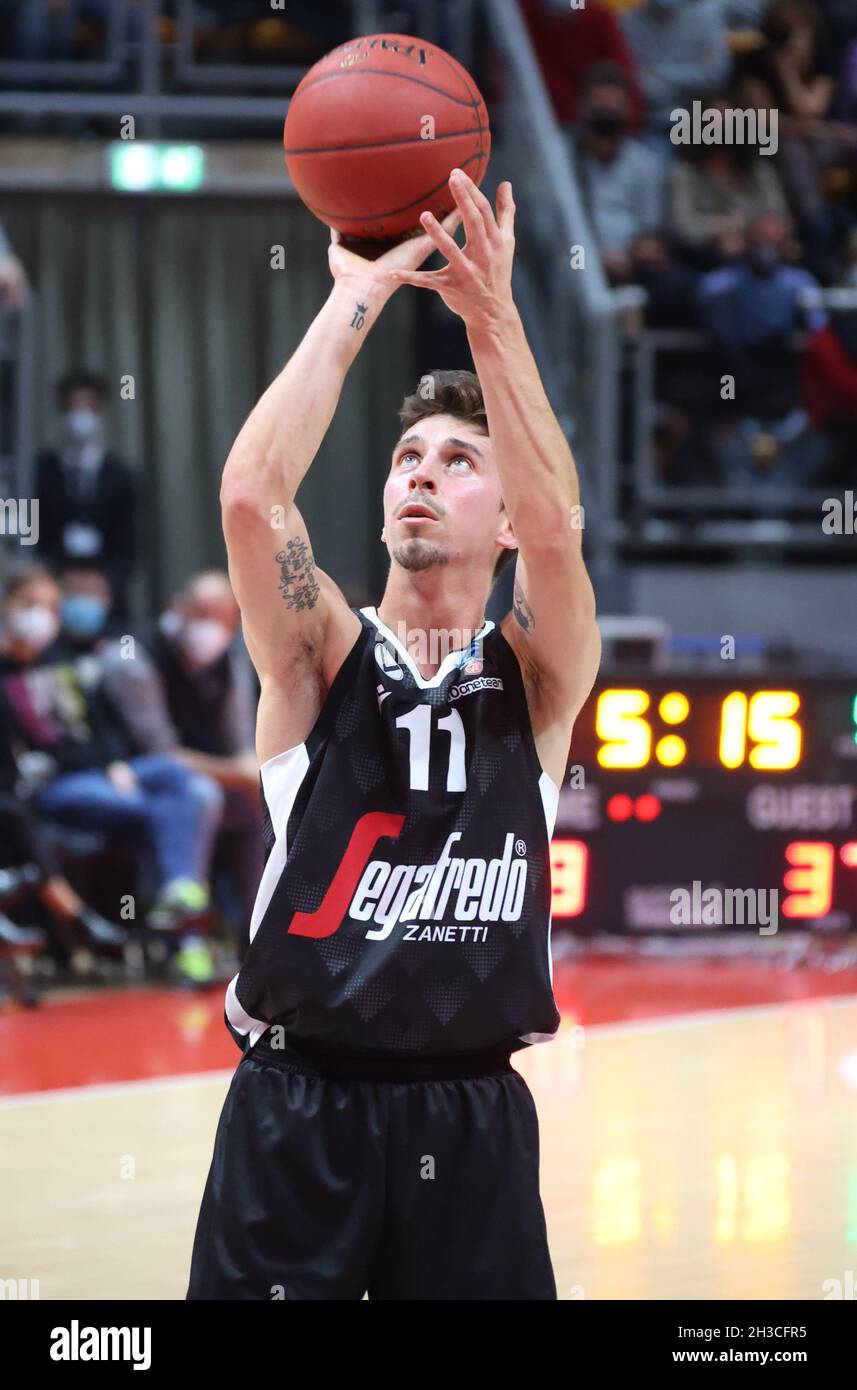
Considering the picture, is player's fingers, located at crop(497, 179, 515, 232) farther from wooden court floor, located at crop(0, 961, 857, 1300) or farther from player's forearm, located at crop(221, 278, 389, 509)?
wooden court floor, located at crop(0, 961, 857, 1300)

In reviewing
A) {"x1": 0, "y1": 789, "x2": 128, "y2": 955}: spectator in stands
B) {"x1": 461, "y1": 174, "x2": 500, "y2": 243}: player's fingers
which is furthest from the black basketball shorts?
{"x1": 0, "y1": 789, "x2": 128, "y2": 955}: spectator in stands

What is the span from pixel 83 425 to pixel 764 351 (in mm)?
3522

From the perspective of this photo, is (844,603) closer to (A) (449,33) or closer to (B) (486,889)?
(A) (449,33)

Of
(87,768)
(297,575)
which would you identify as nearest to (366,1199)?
(297,575)

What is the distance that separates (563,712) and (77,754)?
565 centimetres

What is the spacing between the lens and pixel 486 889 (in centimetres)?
293

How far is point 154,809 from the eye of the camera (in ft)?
27.9

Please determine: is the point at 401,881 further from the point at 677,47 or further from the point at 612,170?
the point at 677,47

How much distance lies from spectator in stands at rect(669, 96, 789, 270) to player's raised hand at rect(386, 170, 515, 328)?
8.30 metres

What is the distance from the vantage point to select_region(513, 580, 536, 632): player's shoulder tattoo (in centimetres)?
308

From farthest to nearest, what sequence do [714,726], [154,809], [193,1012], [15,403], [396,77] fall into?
[15,403] → [154,809] → [714,726] → [193,1012] → [396,77]

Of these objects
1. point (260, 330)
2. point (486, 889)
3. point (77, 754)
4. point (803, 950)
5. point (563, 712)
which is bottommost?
point (803, 950)
